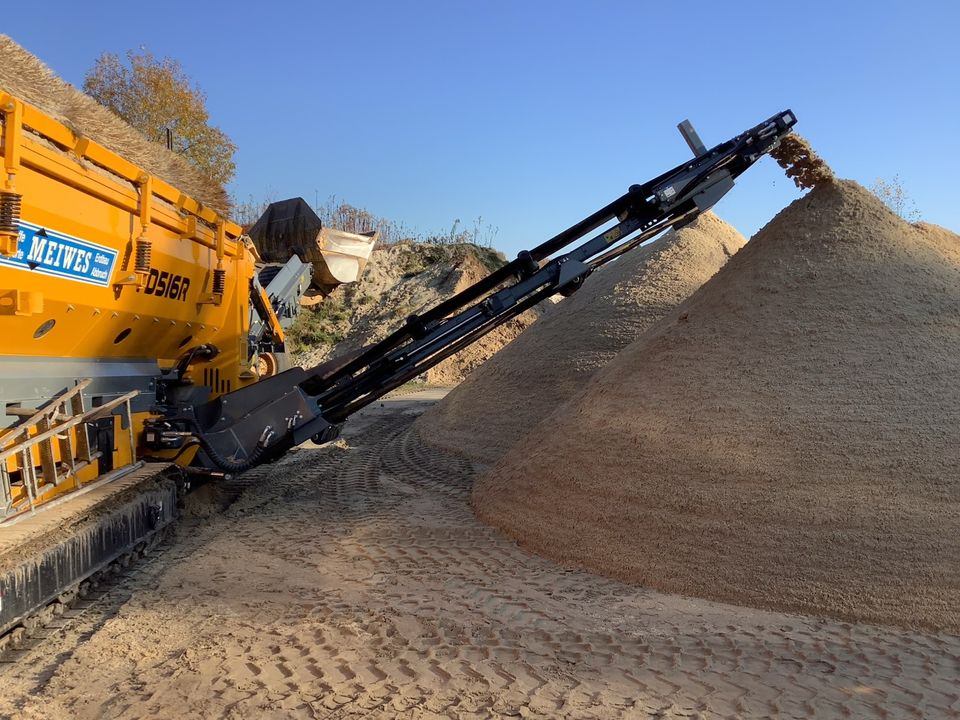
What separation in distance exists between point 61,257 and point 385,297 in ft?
60.6

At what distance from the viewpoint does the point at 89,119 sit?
15.8 feet

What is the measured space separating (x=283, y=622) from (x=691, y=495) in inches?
96.1

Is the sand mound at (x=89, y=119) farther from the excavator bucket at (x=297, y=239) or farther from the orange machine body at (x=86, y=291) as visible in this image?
the excavator bucket at (x=297, y=239)

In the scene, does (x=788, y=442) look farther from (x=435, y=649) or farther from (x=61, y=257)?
(x=61, y=257)

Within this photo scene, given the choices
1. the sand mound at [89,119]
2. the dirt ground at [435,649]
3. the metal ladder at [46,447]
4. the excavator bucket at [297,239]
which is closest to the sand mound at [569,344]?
the excavator bucket at [297,239]

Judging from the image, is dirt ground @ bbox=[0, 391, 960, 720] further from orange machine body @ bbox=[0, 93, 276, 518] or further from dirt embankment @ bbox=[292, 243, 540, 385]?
dirt embankment @ bbox=[292, 243, 540, 385]

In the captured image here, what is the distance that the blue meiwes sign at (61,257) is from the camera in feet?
12.9

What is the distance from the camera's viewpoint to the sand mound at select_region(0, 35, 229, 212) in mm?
4242

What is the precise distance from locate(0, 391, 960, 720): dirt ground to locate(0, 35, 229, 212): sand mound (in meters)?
2.80

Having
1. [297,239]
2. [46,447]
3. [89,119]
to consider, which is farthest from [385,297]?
[46,447]

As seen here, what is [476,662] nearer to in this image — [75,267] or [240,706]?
[240,706]

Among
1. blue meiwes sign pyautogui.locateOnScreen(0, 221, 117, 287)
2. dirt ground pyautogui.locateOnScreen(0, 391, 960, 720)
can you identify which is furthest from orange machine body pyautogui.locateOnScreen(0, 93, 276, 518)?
dirt ground pyautogui.locateOnScreen(0, 391, 960, 720)

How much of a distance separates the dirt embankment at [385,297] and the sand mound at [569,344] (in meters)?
9.89

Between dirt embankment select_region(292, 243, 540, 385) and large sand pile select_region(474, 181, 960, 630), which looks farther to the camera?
dirt embankment select_region(292, 243, 540, 385)
